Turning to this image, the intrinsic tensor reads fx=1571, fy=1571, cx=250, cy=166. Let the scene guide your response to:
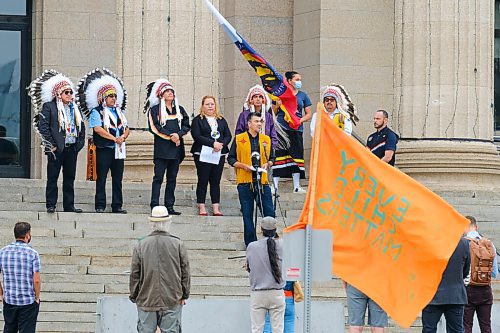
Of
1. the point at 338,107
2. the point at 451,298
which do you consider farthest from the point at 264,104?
the point at 451,298

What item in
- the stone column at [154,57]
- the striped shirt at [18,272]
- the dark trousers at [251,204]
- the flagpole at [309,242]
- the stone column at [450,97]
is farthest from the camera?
the stone column at [450,97]

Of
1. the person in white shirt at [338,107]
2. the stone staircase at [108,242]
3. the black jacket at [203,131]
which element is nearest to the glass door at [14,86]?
the stone staircase at [108,242]

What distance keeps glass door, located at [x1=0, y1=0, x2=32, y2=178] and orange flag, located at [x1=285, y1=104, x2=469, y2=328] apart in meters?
13.0

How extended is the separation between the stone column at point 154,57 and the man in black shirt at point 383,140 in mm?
3664

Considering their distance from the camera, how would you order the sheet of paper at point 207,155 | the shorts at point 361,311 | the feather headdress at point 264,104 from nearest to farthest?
the shorts at point 361,311 → the feather headdress at point 264,104 → the sheet of paper at point 207,155

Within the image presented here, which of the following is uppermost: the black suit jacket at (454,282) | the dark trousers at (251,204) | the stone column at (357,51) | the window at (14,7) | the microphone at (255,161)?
the window at (14,7)

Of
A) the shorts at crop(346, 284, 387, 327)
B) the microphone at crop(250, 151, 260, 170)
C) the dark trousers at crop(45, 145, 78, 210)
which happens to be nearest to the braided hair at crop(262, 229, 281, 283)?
the shorts at crop(346, 284, 387, 327)

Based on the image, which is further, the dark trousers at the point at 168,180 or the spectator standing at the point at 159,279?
the dark trousers at the point at 168,180

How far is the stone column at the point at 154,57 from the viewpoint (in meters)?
23.4

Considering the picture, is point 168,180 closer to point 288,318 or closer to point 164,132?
point 164,132

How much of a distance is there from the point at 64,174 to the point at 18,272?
5465 mm

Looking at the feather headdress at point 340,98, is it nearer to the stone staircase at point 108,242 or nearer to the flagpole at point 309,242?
the stone staircase at point 108,242

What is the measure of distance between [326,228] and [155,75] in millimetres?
11030

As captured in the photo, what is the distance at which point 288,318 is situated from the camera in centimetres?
1557
